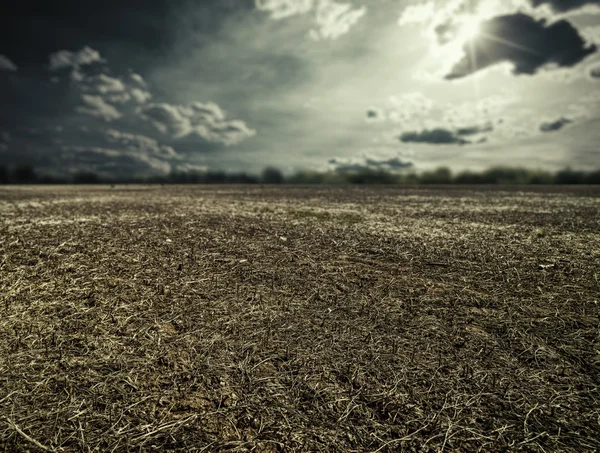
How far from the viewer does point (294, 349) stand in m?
4.37

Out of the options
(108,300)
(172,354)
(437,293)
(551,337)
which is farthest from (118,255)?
(551,337)

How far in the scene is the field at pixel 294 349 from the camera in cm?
321

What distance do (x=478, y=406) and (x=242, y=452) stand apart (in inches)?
102

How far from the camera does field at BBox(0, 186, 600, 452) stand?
3209 millimetres

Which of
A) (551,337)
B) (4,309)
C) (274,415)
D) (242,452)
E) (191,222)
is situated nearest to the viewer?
(242,452)

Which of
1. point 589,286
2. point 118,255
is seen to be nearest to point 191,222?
point 118,255

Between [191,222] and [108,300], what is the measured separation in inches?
250

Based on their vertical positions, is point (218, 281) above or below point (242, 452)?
above

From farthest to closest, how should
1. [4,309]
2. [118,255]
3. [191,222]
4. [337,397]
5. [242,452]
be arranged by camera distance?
1. [191,222]
2. [118,255]
3. [4,309]
4. [337,397]
5. [242,452]

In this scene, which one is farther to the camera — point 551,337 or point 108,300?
point 108,300

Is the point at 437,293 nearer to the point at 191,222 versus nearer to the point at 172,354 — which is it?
the point at 172,354

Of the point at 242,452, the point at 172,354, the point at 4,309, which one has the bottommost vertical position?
the point at 242,452

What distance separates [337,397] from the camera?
3602mm

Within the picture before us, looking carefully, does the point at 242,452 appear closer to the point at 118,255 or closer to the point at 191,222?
the point at 118,255
